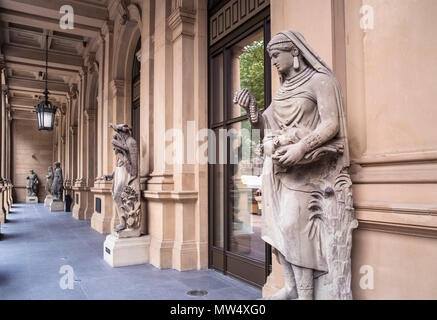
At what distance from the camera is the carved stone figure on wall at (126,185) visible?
6.65 metres

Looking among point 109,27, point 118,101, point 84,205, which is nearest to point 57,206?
point 84,205

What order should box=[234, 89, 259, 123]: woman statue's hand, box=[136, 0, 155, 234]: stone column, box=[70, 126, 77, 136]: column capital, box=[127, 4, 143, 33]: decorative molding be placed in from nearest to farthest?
box=[234, 89, 259, 123]: woman statue's hand → box=[136, 0, 155, 234]: stone column → box=[127, 4, 143, 33]: decorative molding → box=[70, 126, 77, 136]: column capital

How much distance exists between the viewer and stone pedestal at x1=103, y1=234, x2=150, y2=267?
6301 mm

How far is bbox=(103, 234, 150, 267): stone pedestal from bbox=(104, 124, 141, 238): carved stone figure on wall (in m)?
0.16

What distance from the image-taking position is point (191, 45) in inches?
253

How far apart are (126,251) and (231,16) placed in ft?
15.2

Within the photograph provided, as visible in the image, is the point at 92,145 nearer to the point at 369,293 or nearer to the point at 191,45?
the point at 191,45

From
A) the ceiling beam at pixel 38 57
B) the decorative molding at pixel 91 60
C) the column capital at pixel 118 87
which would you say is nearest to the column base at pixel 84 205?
the decorative molding at pixel 91 60

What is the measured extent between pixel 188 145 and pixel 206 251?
194 cm

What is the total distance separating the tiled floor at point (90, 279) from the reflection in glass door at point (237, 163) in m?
0.39

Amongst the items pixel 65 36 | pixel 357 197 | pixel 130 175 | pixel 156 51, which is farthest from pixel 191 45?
pixel 65 36

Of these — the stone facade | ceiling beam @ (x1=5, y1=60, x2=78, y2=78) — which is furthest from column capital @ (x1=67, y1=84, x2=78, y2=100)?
ceiling beam @ (x1=5, y1=60, x2=78, y2=78)

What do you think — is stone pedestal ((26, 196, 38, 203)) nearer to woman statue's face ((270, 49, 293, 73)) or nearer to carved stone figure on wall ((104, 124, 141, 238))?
carved stone figure on wall ((104, 124, 141, 238))

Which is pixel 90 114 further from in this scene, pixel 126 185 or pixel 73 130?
pixel 126 185
